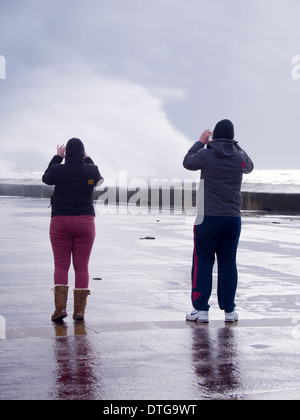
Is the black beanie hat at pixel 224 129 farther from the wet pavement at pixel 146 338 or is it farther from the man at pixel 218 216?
the wet pavement at pixel 146 338

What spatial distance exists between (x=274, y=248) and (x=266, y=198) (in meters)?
22.5

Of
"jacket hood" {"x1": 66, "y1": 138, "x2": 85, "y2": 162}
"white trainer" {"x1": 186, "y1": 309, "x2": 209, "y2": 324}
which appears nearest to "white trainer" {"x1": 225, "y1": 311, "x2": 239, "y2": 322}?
"white trainer" {"x1": 186, "y1": 309, "x2": 209, "y2": 324}

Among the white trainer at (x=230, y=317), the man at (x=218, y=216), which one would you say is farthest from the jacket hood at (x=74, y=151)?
the white trainer at (x=230, y=317)

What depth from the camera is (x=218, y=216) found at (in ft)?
27.9

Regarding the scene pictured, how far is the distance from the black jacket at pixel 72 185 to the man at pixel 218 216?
1.00 m

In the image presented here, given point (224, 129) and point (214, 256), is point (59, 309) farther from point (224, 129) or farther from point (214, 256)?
point (224, 129)

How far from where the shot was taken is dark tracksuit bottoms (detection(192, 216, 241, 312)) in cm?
851

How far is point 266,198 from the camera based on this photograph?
3941cm

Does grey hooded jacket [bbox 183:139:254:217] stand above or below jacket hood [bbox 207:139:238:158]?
below

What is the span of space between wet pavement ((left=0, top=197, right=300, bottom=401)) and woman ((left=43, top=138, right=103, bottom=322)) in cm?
38

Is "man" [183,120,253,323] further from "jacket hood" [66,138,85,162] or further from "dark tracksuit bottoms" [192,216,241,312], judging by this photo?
"jacket hood" [66,138,85,162]

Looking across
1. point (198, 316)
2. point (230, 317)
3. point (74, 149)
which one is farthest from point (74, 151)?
point (230, 317)

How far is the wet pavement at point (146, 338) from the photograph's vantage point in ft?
19.1
